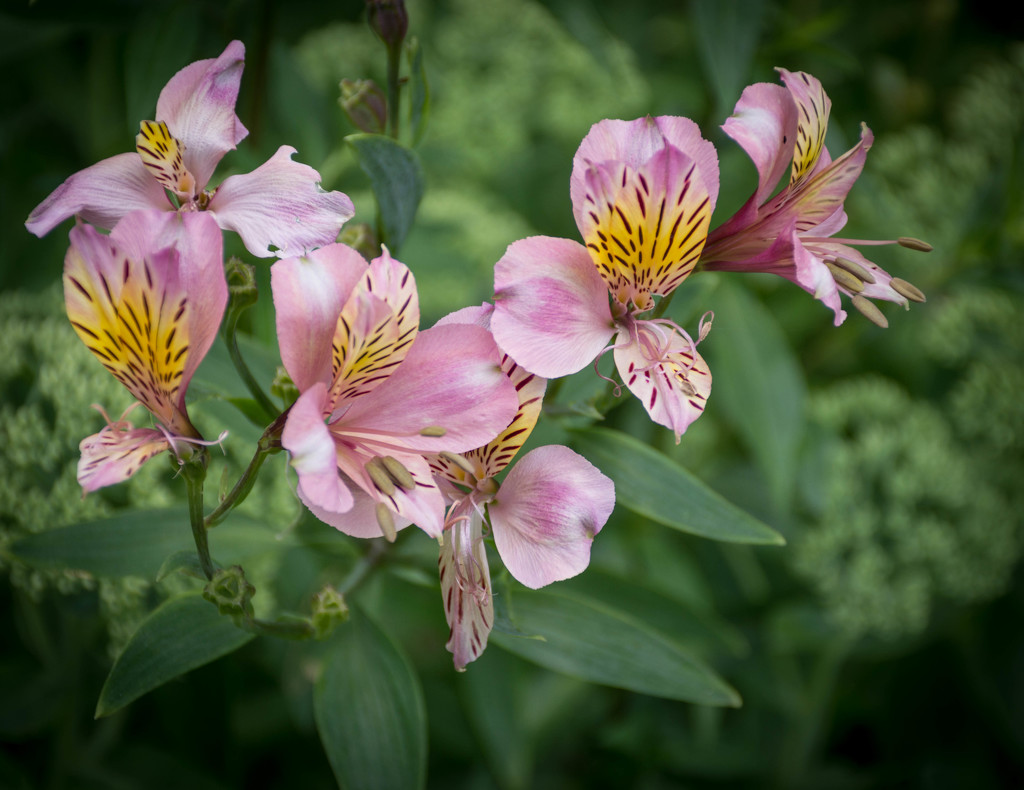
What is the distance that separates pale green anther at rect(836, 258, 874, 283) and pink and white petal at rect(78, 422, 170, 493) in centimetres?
42

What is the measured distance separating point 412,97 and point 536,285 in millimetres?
254

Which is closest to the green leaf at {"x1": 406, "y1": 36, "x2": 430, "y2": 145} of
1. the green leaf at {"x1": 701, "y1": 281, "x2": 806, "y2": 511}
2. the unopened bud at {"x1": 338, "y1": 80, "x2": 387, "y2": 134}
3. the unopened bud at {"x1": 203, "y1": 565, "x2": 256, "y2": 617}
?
the unopened bud at {"x1": 338, "y1": 80, "x2": 387, "y2": 134}

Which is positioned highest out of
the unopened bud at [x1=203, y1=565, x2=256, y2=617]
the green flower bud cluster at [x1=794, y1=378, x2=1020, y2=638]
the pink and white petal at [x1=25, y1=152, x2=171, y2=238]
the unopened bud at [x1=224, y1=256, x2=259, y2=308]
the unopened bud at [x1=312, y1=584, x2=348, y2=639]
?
the pink and white petal at [x1=25, y1=152, x2=171, y2=238]

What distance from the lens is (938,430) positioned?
3.62ft

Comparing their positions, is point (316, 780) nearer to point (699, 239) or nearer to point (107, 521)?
point (107, 521)

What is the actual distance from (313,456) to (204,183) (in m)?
0.22

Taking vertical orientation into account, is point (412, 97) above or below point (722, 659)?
above

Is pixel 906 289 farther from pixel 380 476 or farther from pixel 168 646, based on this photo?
pixel 168 646

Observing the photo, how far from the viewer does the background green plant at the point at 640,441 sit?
80cm

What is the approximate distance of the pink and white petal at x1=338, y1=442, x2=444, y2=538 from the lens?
421mm

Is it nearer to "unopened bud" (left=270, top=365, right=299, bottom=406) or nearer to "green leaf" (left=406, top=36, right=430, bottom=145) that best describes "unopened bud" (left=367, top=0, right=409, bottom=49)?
"green leaf" (left=406, top=36, right=430, bottom=145)

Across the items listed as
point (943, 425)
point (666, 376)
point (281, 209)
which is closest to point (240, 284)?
point (281, 209)

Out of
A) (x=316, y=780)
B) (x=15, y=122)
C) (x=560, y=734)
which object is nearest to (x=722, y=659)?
(x=560, y=734)

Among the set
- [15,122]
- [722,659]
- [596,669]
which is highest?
[15,122]
